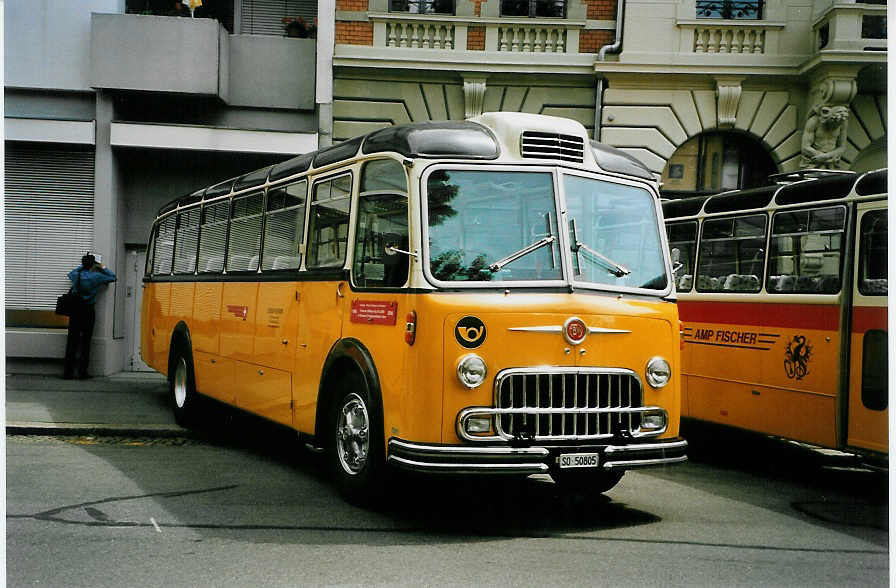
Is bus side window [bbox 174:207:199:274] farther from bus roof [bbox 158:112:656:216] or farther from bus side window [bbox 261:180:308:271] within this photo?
bus roof [bbox 158:112:656:216]

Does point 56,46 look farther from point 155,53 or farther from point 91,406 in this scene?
point 91,406

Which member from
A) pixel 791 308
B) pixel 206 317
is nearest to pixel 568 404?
pixel 791 308

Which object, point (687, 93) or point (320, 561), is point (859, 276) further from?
point (687, 93)

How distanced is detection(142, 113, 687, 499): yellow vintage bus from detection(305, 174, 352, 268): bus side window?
23 mm

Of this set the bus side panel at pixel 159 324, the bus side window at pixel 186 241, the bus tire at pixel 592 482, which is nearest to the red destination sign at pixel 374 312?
the bus tire at pixel 592 482

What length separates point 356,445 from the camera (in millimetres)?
7648

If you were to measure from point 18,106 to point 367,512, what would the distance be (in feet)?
36.4

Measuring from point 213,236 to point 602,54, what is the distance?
7950 millimetres

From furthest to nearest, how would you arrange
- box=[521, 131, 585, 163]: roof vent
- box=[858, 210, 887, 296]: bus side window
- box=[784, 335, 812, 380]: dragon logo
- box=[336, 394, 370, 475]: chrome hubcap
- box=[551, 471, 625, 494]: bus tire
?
1. box=[784, 335, 812, 380]: dragon logo
2. box=[858, 210, 887, 296]: bus side window
3. box=[551, 471, 625, 494]: bus tire
4. box=[336, 394, 370, 475]: chrome hubcap
5. box=[521, 131, 585, 163]: roof vent

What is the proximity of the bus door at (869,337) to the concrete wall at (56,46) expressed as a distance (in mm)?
12118

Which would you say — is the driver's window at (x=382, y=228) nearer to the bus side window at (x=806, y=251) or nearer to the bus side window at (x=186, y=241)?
the bus side window at (x=806, y=251)

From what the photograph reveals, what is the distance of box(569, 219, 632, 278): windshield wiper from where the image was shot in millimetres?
7258

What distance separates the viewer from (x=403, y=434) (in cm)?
693

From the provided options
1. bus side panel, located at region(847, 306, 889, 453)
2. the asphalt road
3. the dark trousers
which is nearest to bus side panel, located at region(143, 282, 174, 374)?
the dark trousers
